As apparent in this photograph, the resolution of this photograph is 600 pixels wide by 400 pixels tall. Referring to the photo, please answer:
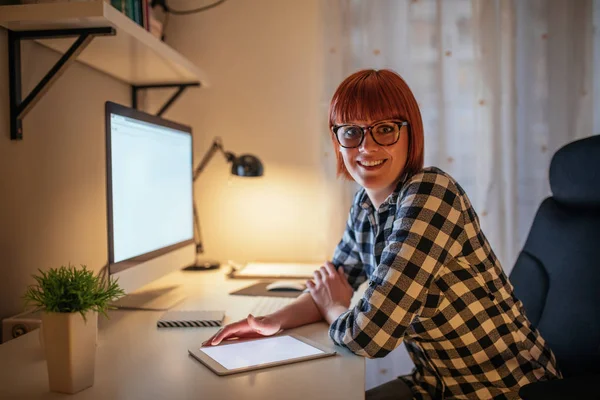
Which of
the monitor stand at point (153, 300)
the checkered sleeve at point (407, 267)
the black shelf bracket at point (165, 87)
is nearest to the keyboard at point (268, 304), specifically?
the monitor stand at point (153, 300)

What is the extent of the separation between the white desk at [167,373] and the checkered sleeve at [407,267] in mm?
50

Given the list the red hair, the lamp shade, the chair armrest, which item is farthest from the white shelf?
the chair armrest

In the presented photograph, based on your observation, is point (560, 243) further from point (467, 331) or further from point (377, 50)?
point (377, 50)

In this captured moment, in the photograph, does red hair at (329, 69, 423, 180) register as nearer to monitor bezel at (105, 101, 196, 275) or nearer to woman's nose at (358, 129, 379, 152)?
woman's nose at (358, 129, 379, 152)

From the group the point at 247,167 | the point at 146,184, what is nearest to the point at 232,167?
the point at 247,167

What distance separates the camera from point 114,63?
1.62 metres

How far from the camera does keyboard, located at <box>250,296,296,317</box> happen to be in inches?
51.8

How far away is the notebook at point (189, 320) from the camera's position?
1202 millimetres

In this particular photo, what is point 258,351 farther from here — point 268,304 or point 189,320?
point 268,304

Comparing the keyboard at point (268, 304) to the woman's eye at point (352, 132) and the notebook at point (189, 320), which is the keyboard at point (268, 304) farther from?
the woman's eye at point (352, 132)

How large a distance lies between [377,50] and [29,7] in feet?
3.96

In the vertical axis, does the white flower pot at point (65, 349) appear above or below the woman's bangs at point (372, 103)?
below

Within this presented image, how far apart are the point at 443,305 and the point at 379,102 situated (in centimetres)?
42

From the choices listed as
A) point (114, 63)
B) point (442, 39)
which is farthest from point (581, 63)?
point (114, 63)
